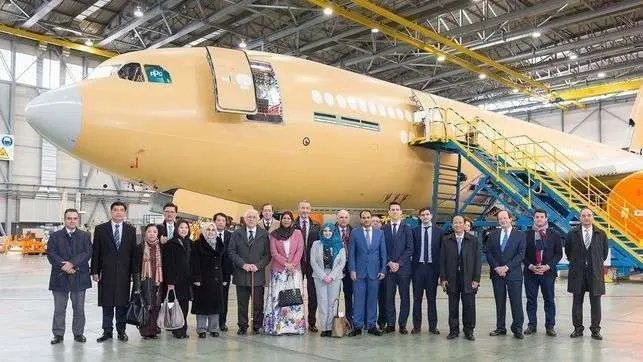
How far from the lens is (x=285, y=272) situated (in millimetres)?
8195

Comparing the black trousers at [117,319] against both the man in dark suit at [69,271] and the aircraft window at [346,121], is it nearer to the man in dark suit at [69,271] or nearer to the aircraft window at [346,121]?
the man in dark suit at [69,271]

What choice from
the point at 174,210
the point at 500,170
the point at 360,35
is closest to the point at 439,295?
the point at 500,170

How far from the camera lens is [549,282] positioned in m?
8.38

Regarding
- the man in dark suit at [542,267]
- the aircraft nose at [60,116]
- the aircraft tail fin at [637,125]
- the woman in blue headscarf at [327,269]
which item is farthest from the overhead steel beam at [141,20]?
the man in dark suit at [542,267]

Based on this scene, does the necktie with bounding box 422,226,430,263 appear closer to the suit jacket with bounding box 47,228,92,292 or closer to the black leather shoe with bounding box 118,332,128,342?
the black leather shoe with bounding box 118,332,128,342

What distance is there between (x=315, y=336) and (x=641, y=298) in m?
8.12

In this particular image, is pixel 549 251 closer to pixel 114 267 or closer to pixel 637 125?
pixel 114 267

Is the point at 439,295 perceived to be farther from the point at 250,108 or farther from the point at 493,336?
the point at 250,108

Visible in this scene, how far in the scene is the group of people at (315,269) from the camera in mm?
7660

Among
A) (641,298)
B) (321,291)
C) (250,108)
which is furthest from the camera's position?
(641,298)

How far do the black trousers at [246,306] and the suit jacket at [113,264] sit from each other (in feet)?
4.81

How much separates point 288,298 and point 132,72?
5.17m

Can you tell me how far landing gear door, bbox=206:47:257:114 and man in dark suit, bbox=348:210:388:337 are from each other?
3.48 metres

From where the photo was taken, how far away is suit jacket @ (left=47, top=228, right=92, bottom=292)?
7.40 meters
